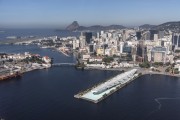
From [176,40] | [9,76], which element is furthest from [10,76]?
[176,40]

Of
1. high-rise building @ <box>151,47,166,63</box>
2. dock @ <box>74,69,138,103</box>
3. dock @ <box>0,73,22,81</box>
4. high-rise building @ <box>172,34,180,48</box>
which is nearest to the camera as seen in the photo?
dock @ <box>74,69,138,103</box>

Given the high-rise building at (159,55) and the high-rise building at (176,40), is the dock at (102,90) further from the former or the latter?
the high-rise building at (176,40)

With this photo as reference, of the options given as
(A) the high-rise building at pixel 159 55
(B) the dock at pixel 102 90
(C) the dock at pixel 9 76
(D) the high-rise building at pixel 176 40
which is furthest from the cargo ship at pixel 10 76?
(D) the high-rise building at pixel 176 40

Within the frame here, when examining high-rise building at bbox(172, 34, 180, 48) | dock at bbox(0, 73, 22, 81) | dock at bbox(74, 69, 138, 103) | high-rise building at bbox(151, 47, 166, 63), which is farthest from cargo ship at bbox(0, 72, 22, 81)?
high-rise building at bbox(172, 34, 180, 48)

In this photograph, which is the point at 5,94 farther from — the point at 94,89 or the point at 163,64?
the point at 163,64

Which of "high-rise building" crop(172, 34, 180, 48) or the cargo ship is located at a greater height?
"high-rise building" crop(172, 34, 180, 48)

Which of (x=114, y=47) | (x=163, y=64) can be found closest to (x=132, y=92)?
(x=163, y=64)

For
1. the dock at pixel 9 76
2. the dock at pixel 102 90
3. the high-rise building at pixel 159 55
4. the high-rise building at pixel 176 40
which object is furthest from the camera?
the high-rise building at pixel 176 40

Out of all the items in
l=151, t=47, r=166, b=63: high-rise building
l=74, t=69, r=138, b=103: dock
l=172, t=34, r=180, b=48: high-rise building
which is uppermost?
l=172, t=34, r=180, b=48: high-rise building

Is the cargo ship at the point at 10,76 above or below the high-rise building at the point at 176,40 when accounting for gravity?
below

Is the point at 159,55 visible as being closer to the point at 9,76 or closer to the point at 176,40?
the point at 176,40

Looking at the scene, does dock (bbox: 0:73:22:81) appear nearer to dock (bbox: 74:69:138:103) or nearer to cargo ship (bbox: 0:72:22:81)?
cargo ship (bbox: 0:72:22:81)
